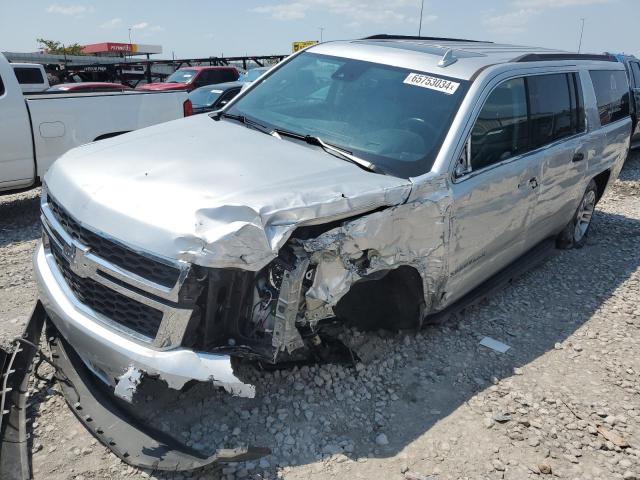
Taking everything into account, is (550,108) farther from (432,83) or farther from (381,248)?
(381,248)

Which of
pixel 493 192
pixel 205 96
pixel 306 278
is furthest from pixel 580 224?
pixel 205 96

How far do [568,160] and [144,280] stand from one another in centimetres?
373

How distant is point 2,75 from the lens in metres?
5.90

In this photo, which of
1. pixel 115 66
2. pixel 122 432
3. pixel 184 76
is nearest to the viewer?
pixel 122 432

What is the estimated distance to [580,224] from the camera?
5.89 metres

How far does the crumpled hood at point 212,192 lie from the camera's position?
87.5 inches

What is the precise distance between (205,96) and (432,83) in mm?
8784

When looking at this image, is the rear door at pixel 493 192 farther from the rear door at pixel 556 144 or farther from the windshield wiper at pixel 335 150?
the windshield wiper at pixel 335 150

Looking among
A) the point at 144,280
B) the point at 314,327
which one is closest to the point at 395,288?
the point at 314,327

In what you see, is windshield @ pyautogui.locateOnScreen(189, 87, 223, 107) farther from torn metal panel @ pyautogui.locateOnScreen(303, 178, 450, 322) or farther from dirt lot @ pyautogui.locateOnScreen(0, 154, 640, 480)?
torn metal panel @ pyautogui.locateOnScreen(303, 178, 450, 322)

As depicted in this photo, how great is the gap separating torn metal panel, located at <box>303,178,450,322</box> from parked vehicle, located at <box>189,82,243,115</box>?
337 inches

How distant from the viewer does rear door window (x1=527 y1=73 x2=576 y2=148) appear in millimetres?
4035

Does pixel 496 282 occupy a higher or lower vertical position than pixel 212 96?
lower

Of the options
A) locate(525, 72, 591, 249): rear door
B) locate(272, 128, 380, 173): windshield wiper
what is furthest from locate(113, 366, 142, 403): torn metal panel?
locate(525, 72, 591, 249): rear door
